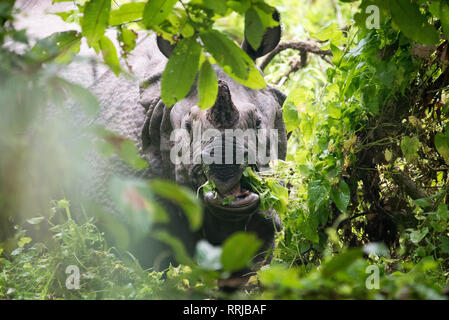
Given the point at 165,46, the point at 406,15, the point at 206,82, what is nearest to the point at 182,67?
the point at 206,82

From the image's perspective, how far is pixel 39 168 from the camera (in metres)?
1.17

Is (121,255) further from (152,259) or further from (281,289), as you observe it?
(281,289)

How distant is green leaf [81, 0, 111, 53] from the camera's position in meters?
1.30

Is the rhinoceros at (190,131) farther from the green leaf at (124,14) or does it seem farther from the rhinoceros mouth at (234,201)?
the green leaf at (124,14)

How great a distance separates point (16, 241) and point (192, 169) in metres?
0.90

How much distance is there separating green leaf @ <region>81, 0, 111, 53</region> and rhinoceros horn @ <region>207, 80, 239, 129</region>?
3.62 ft

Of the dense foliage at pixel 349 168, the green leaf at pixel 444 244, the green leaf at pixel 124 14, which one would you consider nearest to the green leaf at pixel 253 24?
the dense foliage at pixel 349 168

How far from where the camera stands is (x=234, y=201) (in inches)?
95.8

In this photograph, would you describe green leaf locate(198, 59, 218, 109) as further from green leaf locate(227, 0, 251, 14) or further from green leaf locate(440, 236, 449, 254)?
green leaf locate(440, 236, 449, 254)

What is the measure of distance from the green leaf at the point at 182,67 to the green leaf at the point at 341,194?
1.20m

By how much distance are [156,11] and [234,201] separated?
1238mm

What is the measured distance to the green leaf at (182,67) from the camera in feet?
4.47

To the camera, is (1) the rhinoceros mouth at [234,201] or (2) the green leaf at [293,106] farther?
(2) the green leaf at [293,106]

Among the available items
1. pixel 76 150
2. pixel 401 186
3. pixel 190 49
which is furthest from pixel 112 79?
pixel 76 150
